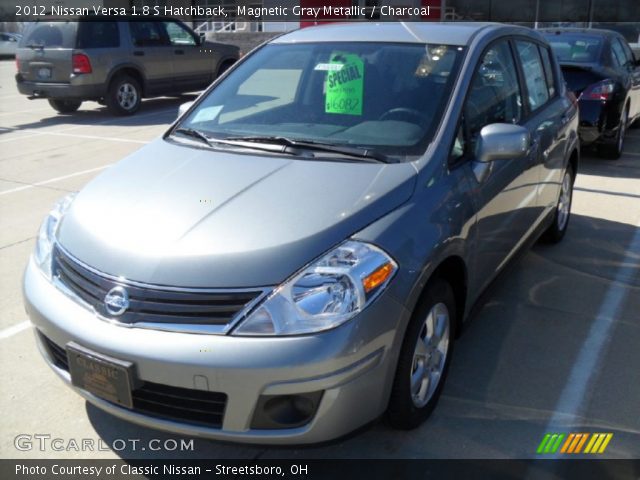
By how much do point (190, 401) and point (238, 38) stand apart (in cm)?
2697

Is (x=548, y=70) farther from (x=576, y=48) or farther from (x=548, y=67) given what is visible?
(x=576, y=48)

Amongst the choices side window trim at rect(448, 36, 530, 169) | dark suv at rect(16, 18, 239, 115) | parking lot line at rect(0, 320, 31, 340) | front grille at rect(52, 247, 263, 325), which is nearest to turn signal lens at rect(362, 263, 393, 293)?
front grille at rect(52, 247, 263, 325)

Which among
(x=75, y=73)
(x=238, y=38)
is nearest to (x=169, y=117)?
(x=75, y=73)

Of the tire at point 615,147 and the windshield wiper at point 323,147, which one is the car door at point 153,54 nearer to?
the tire at point 615,147

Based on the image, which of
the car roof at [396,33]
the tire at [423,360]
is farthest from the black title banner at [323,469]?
the car roof at [396,33]

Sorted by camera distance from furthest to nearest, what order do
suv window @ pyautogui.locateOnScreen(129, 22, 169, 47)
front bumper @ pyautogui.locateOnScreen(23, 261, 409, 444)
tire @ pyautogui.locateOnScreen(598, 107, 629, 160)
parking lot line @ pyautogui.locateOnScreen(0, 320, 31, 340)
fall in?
suv window @ pyautogui.locateOnScreen(129, 22, 169, 47) < tire @ pyautogui.locateOnScreen(598, 107, 629, 160) < parking lot line @ pyautogui.locateOnScreen(0, 320, 31, 340) < front bumper @ pyautogui.locateOnScreen(23, 261, 409, 444)

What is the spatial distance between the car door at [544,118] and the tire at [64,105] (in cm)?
1021

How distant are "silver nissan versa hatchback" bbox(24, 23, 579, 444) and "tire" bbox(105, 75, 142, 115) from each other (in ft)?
29.2

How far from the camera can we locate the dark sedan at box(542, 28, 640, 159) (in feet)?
24.3

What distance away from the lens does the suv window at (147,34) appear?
12125mm

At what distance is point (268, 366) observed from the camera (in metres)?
2.13

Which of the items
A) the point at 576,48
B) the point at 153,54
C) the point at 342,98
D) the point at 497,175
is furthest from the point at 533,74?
the point at 153,54

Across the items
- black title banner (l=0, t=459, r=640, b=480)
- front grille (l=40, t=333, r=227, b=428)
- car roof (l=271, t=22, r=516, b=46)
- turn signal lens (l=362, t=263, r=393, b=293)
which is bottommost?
black title banner (l=0, t=459, r=640, b=480)

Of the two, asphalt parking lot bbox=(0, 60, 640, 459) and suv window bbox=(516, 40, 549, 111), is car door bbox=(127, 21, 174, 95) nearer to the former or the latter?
asphalt parking lot bbox=(0, 60, 640, 459)
